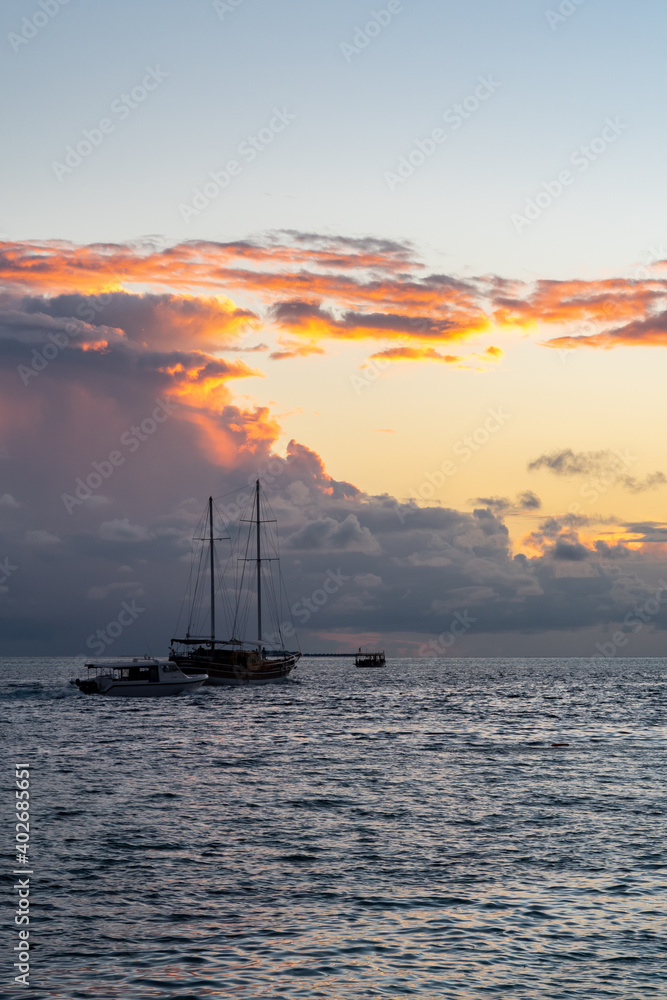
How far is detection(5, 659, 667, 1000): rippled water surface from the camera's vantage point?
1731 cm

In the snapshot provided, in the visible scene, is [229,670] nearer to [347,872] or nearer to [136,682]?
[136,682]

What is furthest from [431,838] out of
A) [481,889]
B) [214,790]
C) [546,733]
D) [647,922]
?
[546,733]

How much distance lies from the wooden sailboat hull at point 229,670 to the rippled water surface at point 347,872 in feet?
262

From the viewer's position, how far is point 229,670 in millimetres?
139375

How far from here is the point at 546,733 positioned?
234 feet

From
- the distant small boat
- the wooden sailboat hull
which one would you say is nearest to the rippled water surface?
the distant small boat

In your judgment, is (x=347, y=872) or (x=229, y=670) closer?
(x=347, y=872)

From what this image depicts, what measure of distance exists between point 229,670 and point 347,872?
116376 millimetres

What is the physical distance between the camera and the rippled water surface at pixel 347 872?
56.8 ft

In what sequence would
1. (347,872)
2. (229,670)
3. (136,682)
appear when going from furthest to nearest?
(229,670)
(136,682)
(347,872)

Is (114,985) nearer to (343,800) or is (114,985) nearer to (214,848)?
(214,848)

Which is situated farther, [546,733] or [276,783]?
[546,733]

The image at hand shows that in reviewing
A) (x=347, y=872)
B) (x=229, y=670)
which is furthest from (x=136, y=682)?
(x=347, y=872)

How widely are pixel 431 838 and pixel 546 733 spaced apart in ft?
145
